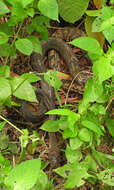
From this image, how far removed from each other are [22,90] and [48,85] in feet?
3.45

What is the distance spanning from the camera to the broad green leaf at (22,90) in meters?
1.54

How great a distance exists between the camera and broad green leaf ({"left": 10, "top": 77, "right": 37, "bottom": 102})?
5.04 feet

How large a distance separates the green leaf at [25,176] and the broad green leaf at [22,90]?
0.63 metres

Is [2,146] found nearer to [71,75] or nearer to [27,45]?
[27,45]

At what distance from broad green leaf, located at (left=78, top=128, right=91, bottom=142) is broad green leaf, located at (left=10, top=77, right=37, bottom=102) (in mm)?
342

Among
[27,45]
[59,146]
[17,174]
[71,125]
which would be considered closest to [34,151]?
[59,146]

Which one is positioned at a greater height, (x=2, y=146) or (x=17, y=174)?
(x=17, y=174)

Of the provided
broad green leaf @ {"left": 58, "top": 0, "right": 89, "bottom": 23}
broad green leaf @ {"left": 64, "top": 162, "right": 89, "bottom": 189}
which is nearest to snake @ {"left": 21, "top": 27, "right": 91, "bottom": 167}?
broad green leaf @ {"left": 64, "top": 162, "right": 89, "bottom": 189}

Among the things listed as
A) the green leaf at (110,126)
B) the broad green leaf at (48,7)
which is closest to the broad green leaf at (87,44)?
the broad green leaf at (48,7)

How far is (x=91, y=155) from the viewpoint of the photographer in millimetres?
1783

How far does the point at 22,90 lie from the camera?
1.55 meters

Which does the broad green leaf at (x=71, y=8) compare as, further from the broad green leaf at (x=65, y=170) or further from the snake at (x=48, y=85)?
the broad green leaf at (x=65, y=170)

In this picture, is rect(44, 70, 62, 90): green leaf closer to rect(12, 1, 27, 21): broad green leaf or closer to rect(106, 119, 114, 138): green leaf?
rect(12, 1, 27, 21): broad green leaf

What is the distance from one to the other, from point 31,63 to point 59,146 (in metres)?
0.96
